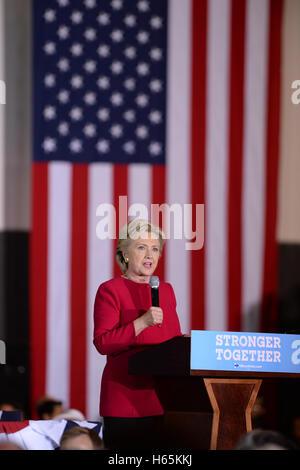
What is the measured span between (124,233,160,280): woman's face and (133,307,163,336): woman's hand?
236 millimetres

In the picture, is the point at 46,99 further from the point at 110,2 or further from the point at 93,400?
the point at 93,400

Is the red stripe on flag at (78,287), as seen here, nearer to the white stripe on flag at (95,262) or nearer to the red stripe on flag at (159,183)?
the white stripe on flag at (95,262)

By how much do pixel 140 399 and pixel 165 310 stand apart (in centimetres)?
43

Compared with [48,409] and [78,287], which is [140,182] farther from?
[48,409]

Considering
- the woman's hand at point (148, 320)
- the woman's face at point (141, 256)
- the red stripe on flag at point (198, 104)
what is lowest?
the woman's hand at point (148, 320)

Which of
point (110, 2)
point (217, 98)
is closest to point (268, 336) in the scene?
point (217, 98)

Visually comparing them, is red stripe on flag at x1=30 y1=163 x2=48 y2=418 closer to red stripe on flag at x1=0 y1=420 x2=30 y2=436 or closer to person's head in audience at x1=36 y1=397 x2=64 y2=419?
person's head in audience at x1=36 y1=397 x2=64 y2=419

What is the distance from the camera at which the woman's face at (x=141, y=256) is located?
3408 millimetres

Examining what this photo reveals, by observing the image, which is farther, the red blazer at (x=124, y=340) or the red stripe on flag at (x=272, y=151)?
the red stripe on flag at (x=272, y=151)

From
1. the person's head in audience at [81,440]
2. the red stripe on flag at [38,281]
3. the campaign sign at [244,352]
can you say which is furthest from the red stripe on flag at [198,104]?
the person's head in audience at [81,440]

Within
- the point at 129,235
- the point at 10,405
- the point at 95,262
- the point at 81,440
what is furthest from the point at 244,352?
the point at 95,262

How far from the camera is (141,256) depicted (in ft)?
11.2

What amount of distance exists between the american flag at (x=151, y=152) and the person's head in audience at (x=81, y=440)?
293 cm

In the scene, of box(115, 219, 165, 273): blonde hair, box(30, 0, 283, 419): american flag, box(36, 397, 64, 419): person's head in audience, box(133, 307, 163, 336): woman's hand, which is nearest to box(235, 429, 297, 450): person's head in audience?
box(133, 307, 163, 336): woman's hand
